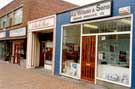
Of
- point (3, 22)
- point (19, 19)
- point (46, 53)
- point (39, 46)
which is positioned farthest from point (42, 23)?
point (3, 22)

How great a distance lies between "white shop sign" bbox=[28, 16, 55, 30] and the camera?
14319 millimetres

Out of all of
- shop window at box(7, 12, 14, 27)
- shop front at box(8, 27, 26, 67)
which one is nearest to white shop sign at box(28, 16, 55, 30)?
shop front at box(8, 27, 26, 67)

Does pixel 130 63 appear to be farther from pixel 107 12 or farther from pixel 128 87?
pixel 107 12

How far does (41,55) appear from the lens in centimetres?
1825

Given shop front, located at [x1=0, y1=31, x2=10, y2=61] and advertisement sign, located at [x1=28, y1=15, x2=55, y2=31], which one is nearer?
advertisement sign, located at [x1=28, y1=15, x2=55, y2=31]

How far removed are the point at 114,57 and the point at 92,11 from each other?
2607 millimetres

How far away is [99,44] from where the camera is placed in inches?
409

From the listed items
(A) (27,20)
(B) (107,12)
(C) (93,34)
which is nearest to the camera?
(B) (107,12)

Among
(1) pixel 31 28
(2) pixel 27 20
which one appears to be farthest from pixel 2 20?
(1) pixel 31 28

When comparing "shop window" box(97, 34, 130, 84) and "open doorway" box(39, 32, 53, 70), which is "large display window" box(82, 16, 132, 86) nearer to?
"shop window" box(97, 34, 130, 84)

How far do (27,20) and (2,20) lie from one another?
955cm

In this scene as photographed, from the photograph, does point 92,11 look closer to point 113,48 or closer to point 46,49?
point 113,48

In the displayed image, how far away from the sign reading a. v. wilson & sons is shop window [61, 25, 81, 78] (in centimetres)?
63

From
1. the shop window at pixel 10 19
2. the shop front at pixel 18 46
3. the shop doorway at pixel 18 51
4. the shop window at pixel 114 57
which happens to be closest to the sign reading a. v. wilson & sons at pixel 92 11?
the shop window at pixel 114 57
